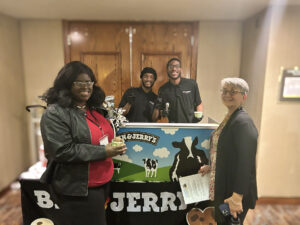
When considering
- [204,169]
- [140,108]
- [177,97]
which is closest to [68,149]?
[140,108]

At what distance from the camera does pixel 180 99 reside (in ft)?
5.19

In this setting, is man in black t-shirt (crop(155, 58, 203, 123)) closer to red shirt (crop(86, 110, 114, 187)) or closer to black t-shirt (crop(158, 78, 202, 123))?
black t-shirt (crop(158, 78, 202, 123))

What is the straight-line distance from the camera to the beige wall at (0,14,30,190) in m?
2.38

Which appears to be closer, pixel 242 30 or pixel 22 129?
pixel 242 30

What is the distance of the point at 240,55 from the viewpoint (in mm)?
2295

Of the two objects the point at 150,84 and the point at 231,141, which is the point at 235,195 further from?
the point at 150,84

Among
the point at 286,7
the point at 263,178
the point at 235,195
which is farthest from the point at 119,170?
the point at 286,7

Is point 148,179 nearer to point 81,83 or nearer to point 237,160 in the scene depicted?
point 237,160

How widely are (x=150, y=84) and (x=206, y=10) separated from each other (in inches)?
42.1

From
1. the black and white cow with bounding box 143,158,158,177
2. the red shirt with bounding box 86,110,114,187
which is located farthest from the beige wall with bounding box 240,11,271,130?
the red shirt with bounding box 86,110,114,187

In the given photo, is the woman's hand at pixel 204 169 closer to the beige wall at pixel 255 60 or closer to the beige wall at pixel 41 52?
the beige wall at pixel 255 60

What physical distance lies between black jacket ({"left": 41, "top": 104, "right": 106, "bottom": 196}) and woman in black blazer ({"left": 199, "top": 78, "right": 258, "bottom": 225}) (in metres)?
0.70

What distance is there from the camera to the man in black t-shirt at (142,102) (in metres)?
1.58

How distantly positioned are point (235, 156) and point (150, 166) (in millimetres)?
640
